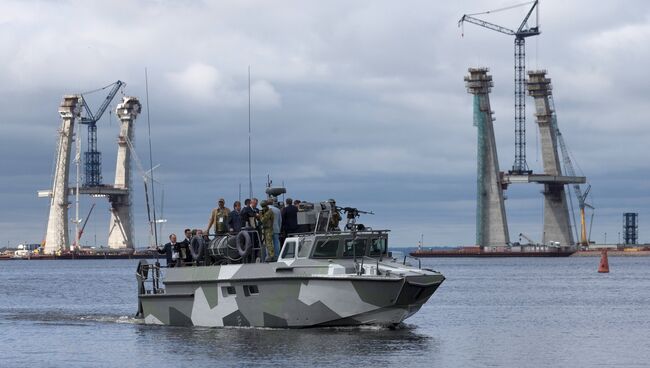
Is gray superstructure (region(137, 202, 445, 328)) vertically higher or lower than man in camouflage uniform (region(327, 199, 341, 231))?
lower

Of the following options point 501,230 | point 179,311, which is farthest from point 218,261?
point 501,230

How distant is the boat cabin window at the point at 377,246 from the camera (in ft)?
124

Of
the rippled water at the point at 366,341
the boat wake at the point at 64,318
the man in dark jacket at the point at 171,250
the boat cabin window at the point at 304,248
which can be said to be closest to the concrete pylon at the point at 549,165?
the rippled water at the point at 366,341

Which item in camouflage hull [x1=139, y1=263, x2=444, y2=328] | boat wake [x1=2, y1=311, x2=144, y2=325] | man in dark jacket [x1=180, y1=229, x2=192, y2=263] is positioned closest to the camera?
camouflage hull [x1=139, y1=263, x2=444, y2=328]

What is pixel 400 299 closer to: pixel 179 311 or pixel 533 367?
pixel 533 367

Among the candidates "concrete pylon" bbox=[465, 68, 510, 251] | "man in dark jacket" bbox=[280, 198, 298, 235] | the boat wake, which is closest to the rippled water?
the boat wake

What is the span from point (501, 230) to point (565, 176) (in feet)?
45.4

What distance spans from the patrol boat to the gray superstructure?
3cm

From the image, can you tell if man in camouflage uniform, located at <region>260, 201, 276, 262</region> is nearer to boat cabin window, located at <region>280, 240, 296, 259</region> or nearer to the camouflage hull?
boat cabin window, located at <region>280, 240, 296, 259</region>

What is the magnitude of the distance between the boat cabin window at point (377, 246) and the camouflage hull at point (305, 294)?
4.60 ft

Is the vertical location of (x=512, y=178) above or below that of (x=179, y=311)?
above

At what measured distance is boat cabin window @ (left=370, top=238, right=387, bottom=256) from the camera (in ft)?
124

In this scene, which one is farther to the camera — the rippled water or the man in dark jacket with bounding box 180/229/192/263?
the man in dark jacket with bounding box 180/229/192/263

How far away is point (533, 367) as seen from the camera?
3275 centimetres
